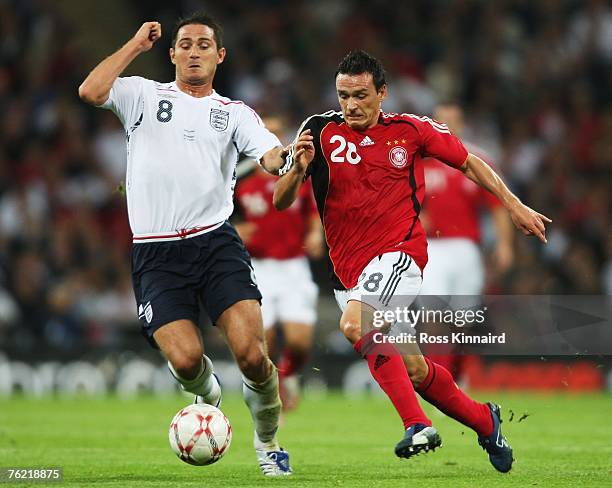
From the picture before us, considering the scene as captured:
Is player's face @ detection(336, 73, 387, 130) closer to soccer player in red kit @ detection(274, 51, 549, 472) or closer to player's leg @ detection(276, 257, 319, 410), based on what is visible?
soccer player in red kit @ detection(274, 51, 549, 472)

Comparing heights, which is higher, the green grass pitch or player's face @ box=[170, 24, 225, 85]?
player's face @ box=[170, 24, 225, 85]

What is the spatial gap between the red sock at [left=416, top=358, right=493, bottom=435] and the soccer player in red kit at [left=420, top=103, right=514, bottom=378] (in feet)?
13.9

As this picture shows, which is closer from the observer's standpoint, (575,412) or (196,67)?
(196,67)

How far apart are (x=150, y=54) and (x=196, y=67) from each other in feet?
44.1

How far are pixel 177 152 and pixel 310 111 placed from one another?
10.8m

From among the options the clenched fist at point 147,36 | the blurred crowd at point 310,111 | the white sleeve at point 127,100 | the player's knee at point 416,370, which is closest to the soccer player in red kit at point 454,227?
the blurred crowd at point 310,111

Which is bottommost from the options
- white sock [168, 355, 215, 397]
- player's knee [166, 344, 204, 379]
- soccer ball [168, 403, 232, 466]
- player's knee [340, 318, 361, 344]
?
soccer ball [168, 403, 232, 466]

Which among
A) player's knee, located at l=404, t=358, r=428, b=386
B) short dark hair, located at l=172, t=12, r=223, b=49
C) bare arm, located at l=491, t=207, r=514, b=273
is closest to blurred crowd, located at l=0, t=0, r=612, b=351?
bare arm, located at l=491, t=207, r=514, b=273

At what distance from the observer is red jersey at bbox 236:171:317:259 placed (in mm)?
11781

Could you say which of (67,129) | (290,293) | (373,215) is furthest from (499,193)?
(67,129)

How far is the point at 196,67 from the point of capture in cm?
754

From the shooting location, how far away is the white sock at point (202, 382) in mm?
7578

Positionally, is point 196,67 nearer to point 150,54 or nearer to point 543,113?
point 543,113

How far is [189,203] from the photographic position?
741 cm
